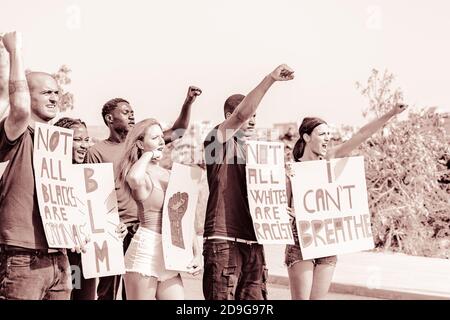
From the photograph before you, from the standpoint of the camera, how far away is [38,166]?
199 inches

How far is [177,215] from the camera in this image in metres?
5.71

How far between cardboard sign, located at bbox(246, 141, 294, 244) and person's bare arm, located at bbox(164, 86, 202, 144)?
0.52 meters

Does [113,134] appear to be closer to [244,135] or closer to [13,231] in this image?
[244,135]

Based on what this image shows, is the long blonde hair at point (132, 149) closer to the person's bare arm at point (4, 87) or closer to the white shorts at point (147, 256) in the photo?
the white shorts at point (147, 256)

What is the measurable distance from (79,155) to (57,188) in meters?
0.48

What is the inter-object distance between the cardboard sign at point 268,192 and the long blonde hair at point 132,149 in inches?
31.0

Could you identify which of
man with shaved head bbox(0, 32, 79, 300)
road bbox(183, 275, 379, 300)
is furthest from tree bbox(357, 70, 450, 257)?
man with shaved head bbox(0, 32, 79, 300)

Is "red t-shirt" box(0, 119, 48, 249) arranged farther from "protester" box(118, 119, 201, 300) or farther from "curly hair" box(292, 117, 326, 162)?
"curly hair" box(292, 117, 326, 162)

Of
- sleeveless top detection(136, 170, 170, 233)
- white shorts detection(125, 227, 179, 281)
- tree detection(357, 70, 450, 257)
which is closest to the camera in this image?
white shorts detection(125, 227, 179, 281)

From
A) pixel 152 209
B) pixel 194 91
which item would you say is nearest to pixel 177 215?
pixel 152 209

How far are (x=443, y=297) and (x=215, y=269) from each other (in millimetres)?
3413

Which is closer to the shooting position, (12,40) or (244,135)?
(12,40)

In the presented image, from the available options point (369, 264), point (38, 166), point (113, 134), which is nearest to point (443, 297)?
point (369, 264)

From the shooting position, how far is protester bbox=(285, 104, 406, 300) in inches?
239
